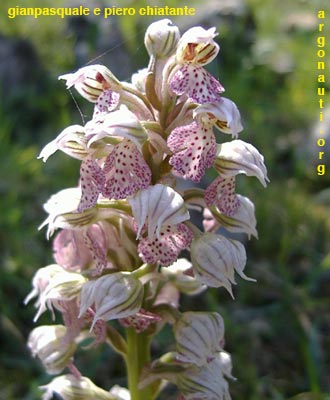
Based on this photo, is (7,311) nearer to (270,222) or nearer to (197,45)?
(270,222)

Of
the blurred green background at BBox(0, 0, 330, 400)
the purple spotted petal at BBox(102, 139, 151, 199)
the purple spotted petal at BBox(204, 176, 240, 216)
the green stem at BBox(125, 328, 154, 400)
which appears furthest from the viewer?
the blurred green background at BBox(0, 0, 330, 400)

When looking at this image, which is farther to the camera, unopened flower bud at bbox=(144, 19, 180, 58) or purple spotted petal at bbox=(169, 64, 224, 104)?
unopened flower bud at bbox=(144, 19, 180, 58)

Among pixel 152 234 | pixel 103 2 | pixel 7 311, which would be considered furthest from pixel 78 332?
pixel 103 2

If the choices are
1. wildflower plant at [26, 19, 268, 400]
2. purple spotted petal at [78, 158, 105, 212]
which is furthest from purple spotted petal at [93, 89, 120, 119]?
purple spotted petal at [78, 158, 105, 212]

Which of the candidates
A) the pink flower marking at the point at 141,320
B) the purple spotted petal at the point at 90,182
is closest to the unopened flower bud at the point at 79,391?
the pink flower marking at the point at 141,320

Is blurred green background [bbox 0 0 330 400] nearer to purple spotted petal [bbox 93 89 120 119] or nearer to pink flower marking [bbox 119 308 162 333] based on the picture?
purple spotted petal [bbox 93 89 120 119]

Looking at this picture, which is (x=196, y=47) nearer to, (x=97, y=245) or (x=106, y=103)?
(x=106, y=103)

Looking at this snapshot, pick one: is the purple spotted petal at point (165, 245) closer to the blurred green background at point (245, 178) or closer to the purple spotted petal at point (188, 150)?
the purple spotted petal at point (188, 150)
